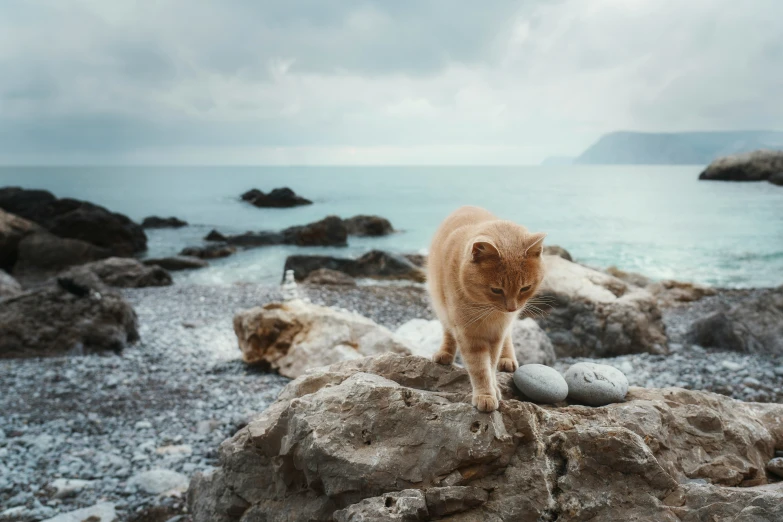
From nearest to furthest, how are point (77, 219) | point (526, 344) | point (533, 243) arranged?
point (533, 243) → point (526, 344) → point (77, 219)

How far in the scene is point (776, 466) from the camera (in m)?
3.05

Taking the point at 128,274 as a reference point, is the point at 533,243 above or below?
above

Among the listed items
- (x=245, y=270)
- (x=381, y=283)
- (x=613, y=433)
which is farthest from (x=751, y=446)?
(x=245, y=270)

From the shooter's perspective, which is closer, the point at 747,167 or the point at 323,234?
the point at 323,234

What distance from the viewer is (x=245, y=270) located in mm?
17125

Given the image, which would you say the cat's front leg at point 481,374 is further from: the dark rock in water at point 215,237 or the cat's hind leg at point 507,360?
the dark rock in water at point 215,237

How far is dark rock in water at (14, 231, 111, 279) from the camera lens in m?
15.9

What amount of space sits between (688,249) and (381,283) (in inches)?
421

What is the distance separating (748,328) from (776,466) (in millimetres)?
5907

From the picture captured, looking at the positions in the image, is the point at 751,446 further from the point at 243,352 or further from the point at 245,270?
the point at 245,270

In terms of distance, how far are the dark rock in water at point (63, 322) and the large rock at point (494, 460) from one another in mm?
5811

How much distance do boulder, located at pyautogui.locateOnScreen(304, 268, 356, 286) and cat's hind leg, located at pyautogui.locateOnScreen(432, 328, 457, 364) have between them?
34.4 feet

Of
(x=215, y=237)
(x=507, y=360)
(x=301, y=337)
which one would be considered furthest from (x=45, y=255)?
(x=507, y=360)

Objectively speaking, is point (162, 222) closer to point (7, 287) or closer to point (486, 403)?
point (7, 287)
